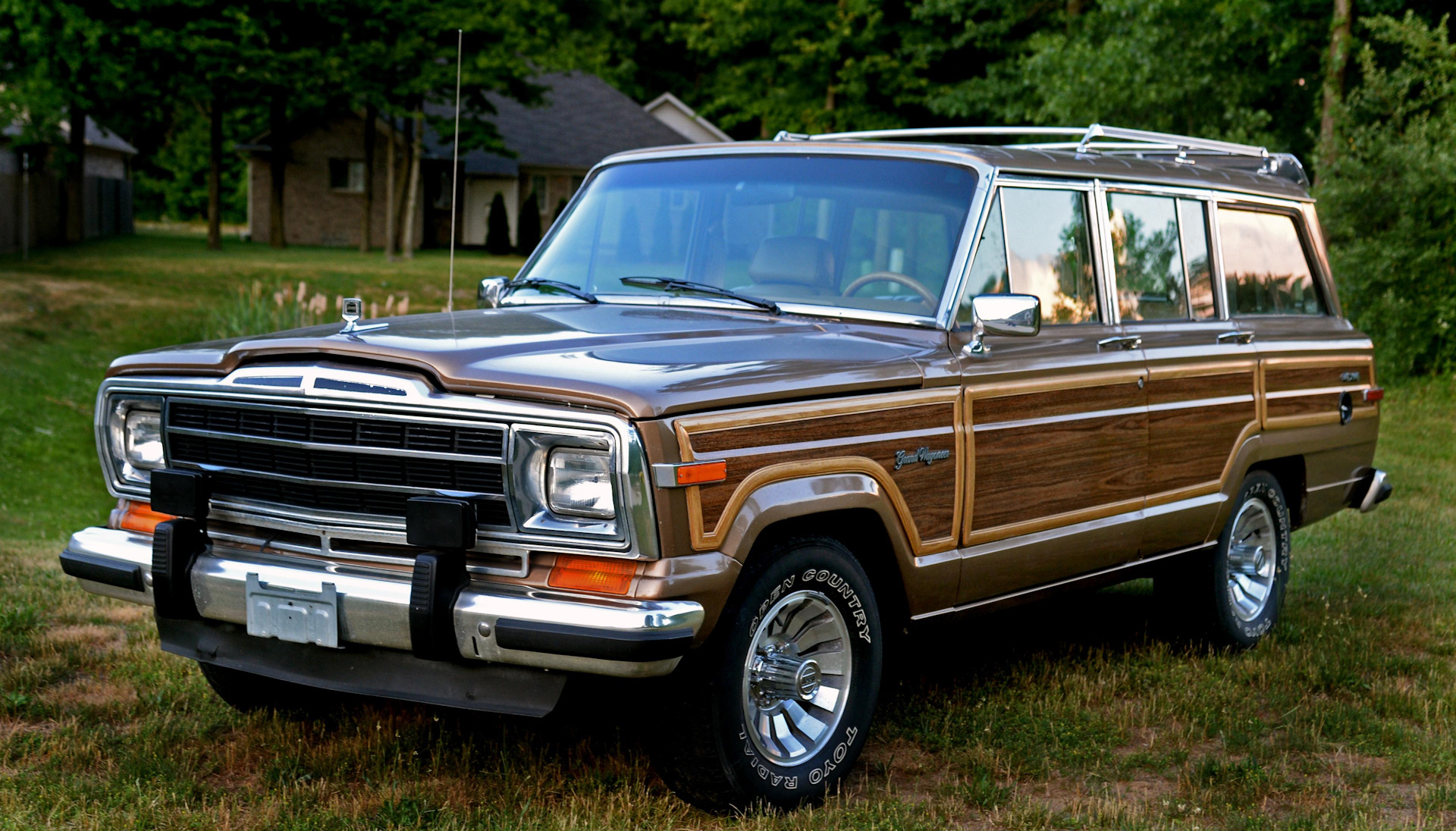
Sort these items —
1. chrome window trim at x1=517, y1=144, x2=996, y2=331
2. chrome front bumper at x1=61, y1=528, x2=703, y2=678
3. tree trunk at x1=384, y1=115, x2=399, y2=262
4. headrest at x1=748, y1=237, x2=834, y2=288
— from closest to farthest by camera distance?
chrome front bumper at x1=61, y1=528, x2=703, y2=678, chrome window trim at x1=517, y1=144, x2=996, y2=331, headrest at x1=748, y1=237, x2=834, y2=288, tree trunk at x1=384, y1=115, x2=399, y2=262

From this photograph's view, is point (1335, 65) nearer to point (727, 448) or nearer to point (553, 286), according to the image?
point (553, 286)

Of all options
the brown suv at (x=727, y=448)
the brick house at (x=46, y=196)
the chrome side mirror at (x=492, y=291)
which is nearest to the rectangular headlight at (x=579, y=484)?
the brown suv at (x=727, y=448)

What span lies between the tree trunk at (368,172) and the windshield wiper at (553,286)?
1359 inches

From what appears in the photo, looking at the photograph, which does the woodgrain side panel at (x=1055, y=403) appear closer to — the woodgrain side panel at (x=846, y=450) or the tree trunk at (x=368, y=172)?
the woodgrain side panel at (x=846, y=450)

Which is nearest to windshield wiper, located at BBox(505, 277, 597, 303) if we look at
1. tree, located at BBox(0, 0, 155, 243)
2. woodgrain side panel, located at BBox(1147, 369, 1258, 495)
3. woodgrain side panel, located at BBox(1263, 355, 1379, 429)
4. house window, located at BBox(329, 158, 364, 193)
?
woodgrain side panel, located at BBox(1147, 369, 1258, 495)

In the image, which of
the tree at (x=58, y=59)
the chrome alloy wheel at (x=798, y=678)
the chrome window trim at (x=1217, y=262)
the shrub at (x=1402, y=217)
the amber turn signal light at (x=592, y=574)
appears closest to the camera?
the amber turn signal light at (x=592, y=574)

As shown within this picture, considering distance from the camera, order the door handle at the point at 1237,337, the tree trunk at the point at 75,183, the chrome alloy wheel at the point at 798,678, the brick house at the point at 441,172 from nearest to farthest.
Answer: the chrome alloy wheel at the point at 798,678, the door handle at the point at 1237,337, the tree trunk at the point at 75,183, the brick house at the point at 441,172

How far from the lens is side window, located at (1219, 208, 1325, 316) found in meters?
6.59

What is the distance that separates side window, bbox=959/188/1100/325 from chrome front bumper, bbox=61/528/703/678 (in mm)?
1859

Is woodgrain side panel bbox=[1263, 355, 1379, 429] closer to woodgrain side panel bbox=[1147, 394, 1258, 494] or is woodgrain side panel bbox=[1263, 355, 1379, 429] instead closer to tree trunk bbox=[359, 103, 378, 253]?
woodgrain side panel bbox=[1147, 394, 1258, 494]

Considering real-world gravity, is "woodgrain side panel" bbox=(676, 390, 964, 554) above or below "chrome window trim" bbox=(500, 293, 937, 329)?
below

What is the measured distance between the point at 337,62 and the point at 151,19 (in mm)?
4237

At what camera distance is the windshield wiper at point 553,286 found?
546 cm

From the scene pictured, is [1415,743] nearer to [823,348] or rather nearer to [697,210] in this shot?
[823,348]
